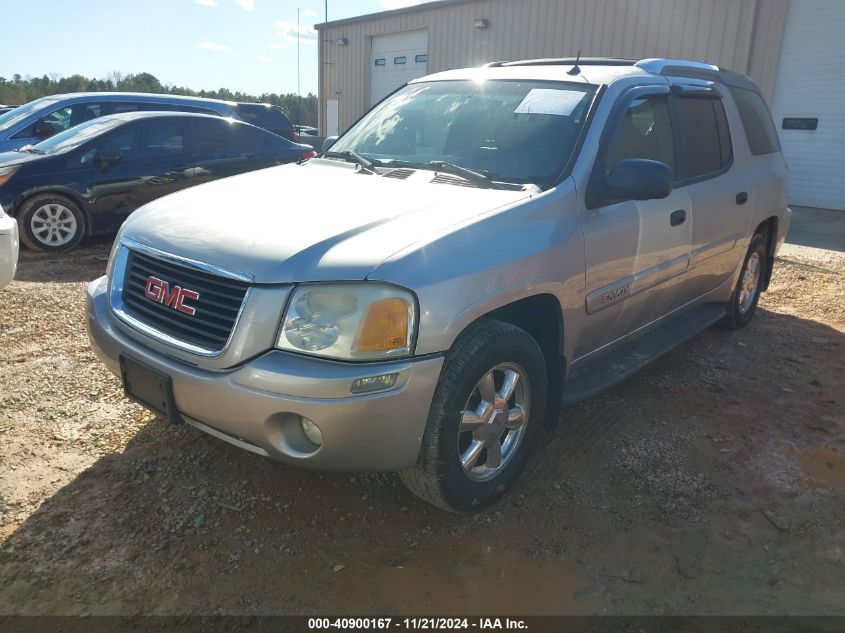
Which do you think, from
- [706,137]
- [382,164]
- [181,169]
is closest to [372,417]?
[382,164]

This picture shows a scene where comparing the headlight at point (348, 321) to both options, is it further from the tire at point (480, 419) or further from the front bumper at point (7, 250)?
the front bumper at point (7, 250)

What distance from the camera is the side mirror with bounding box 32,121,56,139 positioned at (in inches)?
383

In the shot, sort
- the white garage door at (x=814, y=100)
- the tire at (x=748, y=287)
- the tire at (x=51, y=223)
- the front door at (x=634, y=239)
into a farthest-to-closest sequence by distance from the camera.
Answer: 1. the white garage door at (x=814, y=100)
2. the tire at (x=51, y=223)
3. the tire at (x=748, y=287)
4. the front door at (x=634, y=239)

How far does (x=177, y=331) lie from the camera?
8.46ft

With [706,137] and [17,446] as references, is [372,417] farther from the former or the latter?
[706,137]

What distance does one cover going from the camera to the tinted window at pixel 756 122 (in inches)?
192

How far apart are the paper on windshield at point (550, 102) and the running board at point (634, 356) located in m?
1.32

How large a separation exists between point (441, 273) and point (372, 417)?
1.86 ft

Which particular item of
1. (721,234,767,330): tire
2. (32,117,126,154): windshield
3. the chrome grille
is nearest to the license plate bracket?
the chrome grille

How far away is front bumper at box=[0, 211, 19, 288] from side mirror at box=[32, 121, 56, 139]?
6.07 metres

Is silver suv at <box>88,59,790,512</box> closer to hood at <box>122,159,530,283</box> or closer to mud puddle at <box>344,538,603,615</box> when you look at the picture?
hood at <box>122,159,530,283</box>

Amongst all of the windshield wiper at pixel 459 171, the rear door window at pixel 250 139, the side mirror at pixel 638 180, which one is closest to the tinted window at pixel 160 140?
the rear door window at pixel 250 139


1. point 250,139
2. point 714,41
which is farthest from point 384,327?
point 714,41

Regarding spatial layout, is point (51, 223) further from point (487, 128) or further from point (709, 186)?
point (709, 186)
